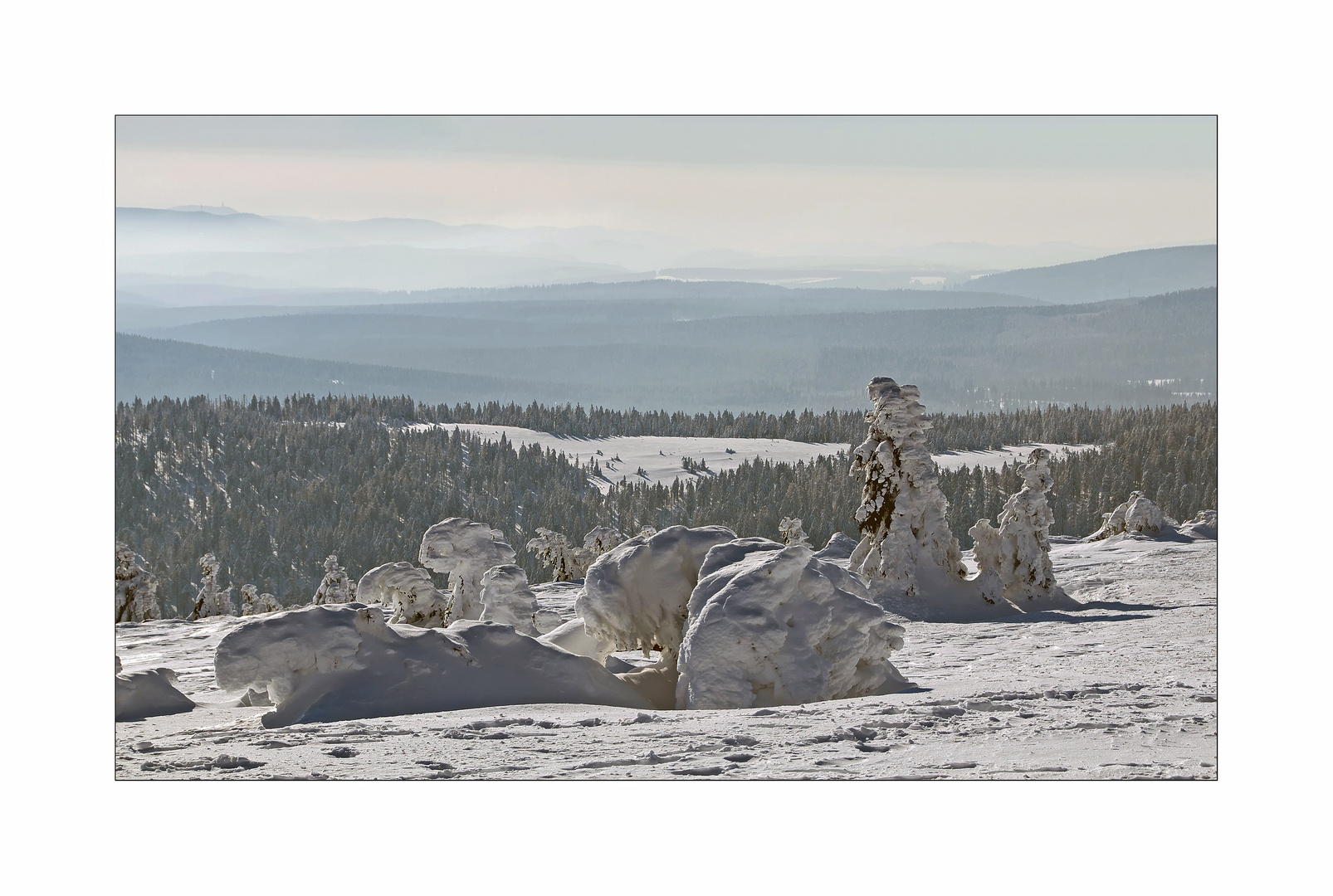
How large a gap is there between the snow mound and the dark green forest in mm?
60451

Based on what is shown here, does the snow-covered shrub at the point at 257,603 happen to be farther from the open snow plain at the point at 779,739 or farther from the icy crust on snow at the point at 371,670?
the icy crust on snow at the point at 371,670

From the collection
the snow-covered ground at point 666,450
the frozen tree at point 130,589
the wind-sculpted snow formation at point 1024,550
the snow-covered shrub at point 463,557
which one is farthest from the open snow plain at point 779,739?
the snow-covered ground at point 666,450

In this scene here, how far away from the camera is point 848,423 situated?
175125 millimetres

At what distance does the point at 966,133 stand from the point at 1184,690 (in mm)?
8675

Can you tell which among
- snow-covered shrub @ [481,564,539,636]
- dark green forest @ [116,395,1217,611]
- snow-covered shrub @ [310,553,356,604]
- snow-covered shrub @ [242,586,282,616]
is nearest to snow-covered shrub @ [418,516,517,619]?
snow-covered shrub @ [481,564,539,636]

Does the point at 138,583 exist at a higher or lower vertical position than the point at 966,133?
lower

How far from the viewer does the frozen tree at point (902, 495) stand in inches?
1206

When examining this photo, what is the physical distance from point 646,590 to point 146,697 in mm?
7284

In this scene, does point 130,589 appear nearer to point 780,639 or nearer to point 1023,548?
point 1023,548

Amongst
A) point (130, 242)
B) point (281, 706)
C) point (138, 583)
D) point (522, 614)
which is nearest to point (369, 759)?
point (281, 706)

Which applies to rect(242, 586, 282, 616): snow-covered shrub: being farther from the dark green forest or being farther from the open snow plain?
the open snow plain

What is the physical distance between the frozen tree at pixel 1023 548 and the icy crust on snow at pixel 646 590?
14.1m

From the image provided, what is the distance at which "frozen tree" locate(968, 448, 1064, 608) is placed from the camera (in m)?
30.9

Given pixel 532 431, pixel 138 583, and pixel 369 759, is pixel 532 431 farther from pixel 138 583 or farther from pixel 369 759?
pixel 369 759
